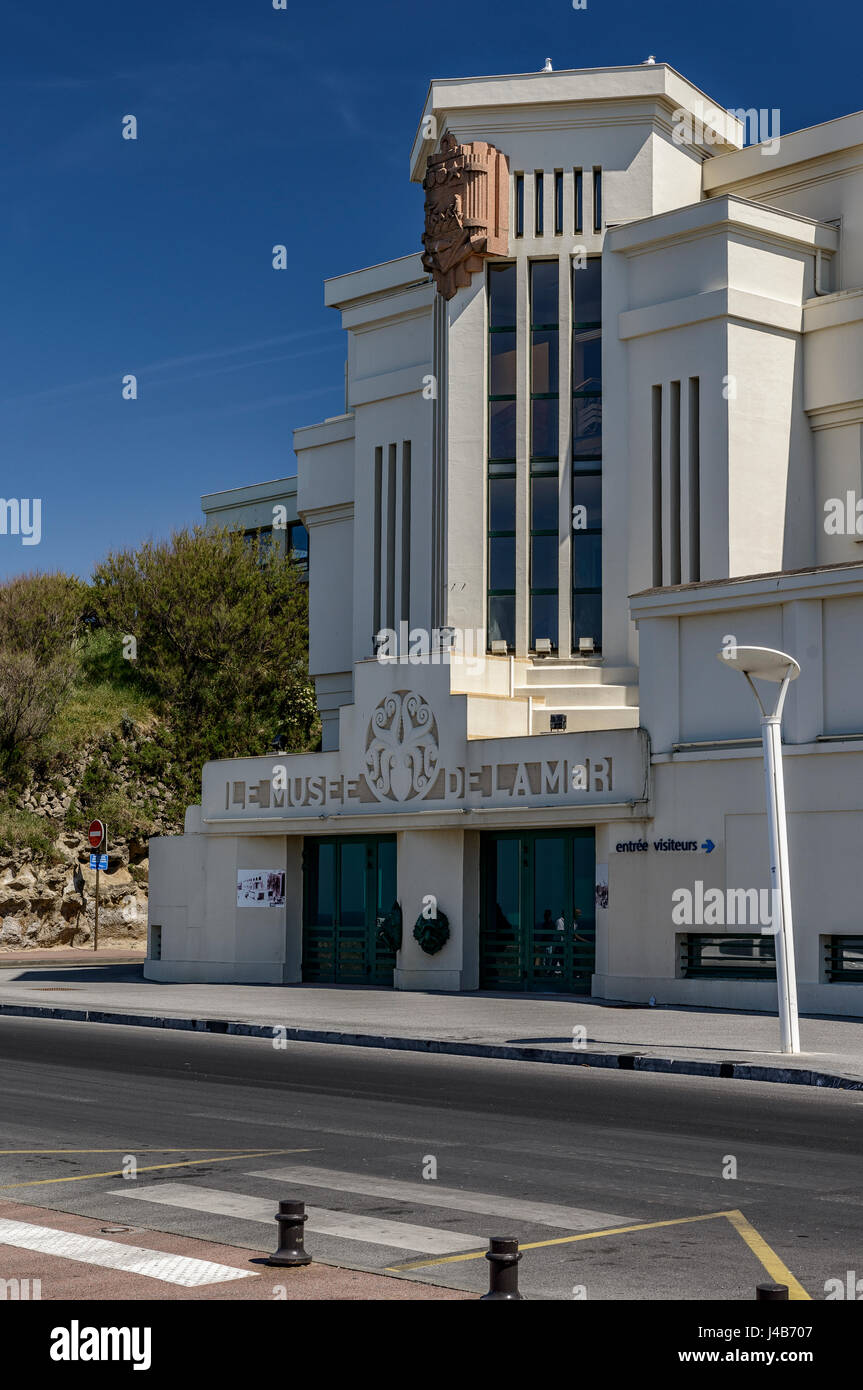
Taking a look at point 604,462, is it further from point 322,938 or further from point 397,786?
point 322,938

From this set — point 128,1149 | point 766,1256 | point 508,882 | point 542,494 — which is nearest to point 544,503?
point 542,494

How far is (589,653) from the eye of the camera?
3170 centimetres

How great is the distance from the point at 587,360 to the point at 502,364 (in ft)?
5.86

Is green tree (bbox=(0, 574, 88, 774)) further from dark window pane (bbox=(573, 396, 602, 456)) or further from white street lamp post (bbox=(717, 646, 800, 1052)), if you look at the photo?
white street lamp post (bbox=(717, 646, 800, 1052))

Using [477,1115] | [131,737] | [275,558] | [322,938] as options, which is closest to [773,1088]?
[477,1115]

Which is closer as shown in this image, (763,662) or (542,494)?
(763,662)

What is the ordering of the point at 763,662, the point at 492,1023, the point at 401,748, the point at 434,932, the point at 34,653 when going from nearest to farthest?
the point at 763,662, the point at 492,1023, the point at 434,932, the point at 401,748, the point at 34,653

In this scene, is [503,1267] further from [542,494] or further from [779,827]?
[542,494]

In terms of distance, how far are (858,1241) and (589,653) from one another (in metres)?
24.2

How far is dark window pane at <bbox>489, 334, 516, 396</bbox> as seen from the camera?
32.4 metres

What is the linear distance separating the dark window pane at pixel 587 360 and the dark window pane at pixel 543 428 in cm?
68

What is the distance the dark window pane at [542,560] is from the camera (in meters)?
32.2

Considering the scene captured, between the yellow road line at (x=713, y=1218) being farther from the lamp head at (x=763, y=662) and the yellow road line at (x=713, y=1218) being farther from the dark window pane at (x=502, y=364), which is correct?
the dark window pane at (x=502, y=364)

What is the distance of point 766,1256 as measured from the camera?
295 inches
